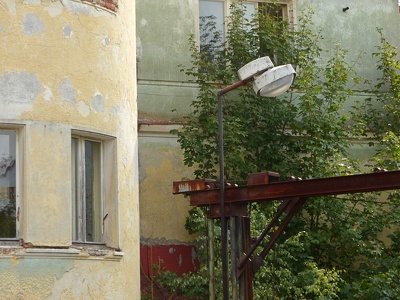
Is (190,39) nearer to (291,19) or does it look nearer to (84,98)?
(291,19)

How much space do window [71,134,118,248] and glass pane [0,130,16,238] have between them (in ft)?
2.90

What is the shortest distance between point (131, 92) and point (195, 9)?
740cm

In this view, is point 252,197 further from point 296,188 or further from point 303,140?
point 303,140

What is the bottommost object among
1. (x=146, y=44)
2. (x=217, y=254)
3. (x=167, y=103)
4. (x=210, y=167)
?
(x=217, y=254)

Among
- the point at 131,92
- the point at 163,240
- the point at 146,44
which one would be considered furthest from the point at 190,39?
the point at 131,92

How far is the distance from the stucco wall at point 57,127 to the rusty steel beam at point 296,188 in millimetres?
1072

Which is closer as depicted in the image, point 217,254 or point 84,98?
point 84,98

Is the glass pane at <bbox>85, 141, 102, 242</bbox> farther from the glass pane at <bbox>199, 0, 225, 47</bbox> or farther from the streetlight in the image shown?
the glass pane at <bbox>199, 0, 225, 47</bbox>

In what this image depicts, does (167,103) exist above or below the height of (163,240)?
above

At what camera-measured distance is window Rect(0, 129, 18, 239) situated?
1295 centimetres

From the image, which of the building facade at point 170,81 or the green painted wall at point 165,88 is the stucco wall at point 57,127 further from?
the green painted wall at point 165,88

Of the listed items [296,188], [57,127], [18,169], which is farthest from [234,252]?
[18,169]

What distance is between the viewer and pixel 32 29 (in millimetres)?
13281

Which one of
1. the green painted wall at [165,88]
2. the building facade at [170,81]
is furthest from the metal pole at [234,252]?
the green painted wall at [165,88]
